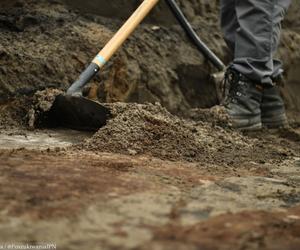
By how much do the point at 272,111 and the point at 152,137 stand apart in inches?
45.1

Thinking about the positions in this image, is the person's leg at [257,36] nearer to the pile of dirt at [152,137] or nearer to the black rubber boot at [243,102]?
the black rubber boot at [243,102]

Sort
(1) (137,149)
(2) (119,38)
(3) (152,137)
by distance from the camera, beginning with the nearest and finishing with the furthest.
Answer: (1) (137,149) → (3) (152,137) → (2) (119,38)

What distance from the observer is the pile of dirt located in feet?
5.23

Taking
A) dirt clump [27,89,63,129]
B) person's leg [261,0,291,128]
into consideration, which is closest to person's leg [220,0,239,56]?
person's leg [261,0,291,128]

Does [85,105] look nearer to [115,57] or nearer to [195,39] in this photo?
[115,57]

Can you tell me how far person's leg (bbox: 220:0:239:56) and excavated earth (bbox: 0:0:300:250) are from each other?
344mm

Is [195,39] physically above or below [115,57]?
above

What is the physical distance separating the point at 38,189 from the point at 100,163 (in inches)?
12.8

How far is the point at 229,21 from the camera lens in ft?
8.67

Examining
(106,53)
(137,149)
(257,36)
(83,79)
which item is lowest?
(137,149)

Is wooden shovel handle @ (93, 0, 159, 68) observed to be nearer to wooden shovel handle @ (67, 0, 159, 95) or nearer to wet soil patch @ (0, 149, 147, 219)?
wooden shovel handle @ (67, 0, 159, 95)

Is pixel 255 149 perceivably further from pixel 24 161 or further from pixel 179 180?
pixel 24 161

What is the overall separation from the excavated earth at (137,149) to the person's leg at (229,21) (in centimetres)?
34

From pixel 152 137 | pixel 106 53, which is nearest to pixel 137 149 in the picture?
pixel 152 137
